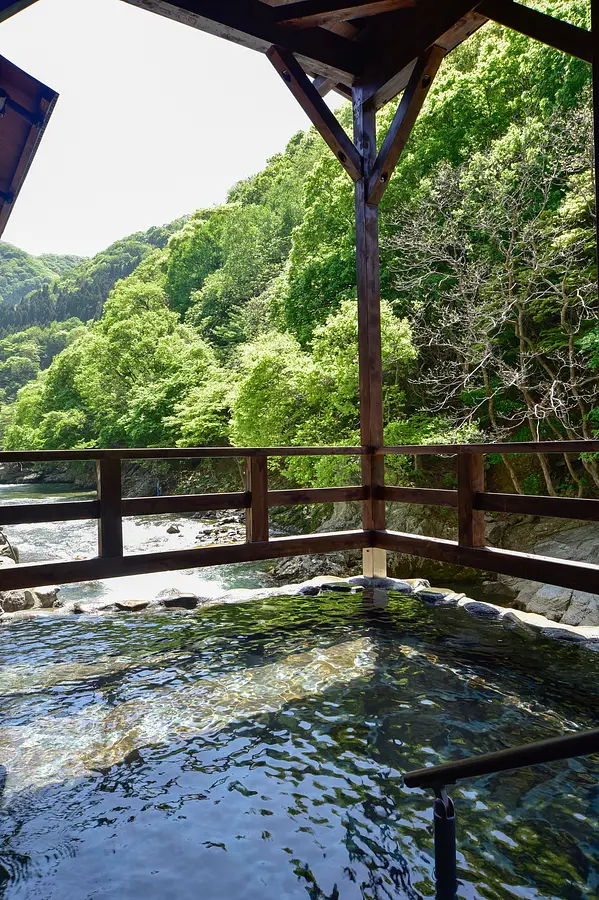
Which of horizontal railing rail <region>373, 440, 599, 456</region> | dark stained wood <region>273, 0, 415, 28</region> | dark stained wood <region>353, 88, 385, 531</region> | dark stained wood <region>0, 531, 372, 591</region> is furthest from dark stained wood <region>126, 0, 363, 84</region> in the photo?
dark stained wood <region>0, 531, 372, 591</region>

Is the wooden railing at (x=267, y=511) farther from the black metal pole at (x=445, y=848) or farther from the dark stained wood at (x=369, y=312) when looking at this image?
the black metal pole at (x=445, y=848)

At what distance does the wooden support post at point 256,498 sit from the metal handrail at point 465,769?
9.74ft

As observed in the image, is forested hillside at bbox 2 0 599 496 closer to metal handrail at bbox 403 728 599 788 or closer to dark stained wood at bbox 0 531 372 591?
dark stained wood at bbox 0 531 372 591

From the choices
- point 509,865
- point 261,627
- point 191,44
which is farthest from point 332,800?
point 191,44

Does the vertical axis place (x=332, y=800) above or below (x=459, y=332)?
below

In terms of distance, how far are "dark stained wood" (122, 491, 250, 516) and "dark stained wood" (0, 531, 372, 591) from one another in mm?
255

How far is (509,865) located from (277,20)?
4408mm

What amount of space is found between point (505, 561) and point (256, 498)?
61.9 inches

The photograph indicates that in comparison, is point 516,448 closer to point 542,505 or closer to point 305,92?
point 542,505

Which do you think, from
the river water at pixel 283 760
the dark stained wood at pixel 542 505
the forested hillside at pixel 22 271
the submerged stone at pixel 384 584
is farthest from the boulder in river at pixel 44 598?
the forested hillside at pixel 22 271

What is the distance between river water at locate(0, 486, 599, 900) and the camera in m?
1.62

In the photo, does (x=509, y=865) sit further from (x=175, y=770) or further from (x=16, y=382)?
(x=16, y=382)

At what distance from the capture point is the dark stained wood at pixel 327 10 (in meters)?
3.68

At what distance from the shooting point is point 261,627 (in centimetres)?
366
